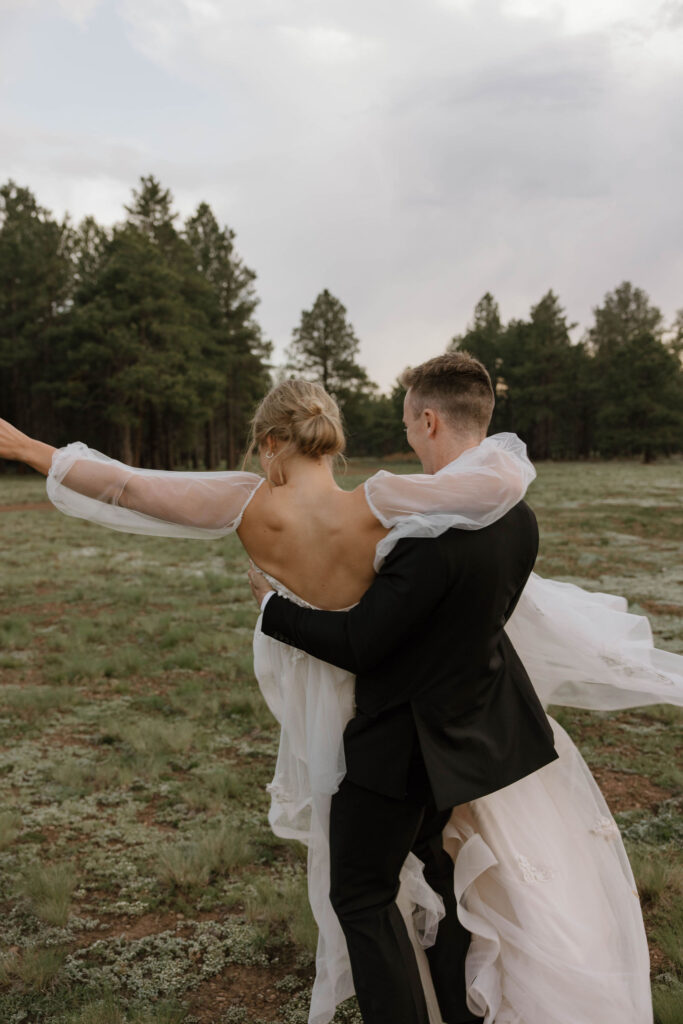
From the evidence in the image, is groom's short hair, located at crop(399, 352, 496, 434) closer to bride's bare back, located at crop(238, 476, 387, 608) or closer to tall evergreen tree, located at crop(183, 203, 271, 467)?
bride's bare back, located at crop(238, 476, 387, 608)

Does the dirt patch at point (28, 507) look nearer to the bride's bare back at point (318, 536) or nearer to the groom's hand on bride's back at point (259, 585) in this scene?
the groom's hand on bride's back at point (259, 585)

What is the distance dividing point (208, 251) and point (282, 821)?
2149 inches

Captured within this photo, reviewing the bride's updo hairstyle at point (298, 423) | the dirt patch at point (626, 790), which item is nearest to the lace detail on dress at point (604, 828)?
the bride's updo hairstyle at point (298, 423)

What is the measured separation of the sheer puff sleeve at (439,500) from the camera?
2176 mm

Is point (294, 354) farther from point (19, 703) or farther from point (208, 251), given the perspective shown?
point (19, 703)

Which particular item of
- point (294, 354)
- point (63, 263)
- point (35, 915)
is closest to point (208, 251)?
point (63, 263)

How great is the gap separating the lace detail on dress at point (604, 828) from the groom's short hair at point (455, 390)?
1548 mm

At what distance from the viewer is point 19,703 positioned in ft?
22.7

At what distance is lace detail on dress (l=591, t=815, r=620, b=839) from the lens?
9.13 ft

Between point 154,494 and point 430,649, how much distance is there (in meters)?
1.03

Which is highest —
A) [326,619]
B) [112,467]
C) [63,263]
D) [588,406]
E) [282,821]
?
[63,263]

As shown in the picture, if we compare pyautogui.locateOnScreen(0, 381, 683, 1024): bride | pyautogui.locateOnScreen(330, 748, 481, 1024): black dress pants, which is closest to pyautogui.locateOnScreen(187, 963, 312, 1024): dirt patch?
pyautogui.locateOnScreen(0, 381, 683, 1024): bride

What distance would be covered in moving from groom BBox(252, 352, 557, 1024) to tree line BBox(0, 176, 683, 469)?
41.8 m

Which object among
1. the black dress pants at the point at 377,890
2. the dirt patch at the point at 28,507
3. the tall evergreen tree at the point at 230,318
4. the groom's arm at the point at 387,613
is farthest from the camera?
the tall evergreen tree at the point at 230,318
